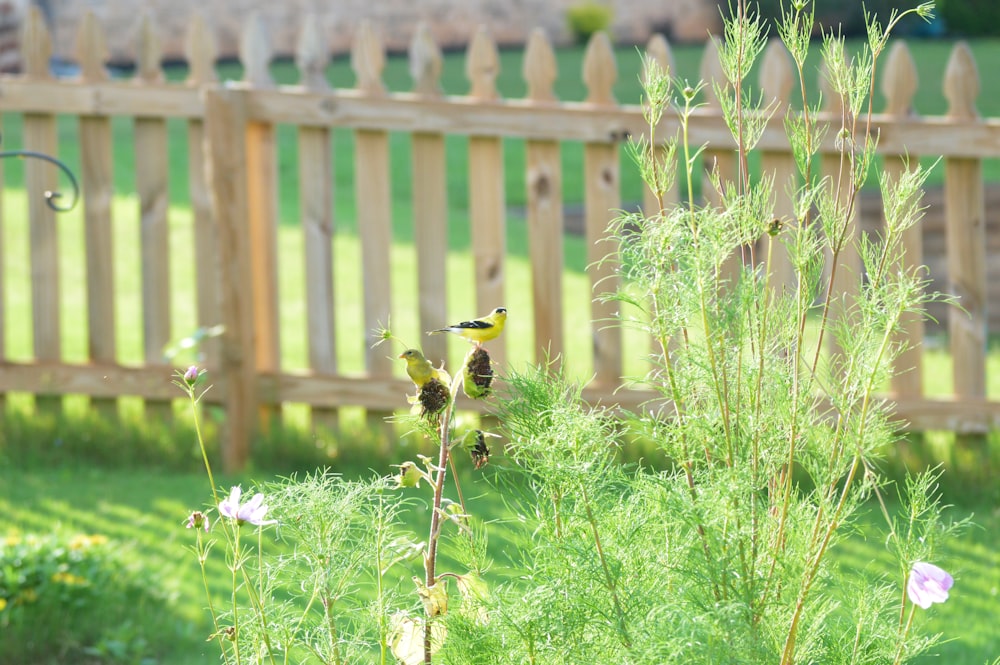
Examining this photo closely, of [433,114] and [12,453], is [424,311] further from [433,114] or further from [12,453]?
[12,453]

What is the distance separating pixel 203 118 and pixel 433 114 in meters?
0.87

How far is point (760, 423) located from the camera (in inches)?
55.1

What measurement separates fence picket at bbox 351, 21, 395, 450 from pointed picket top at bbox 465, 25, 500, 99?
0.35 m

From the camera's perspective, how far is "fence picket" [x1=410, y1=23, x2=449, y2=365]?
461 cm

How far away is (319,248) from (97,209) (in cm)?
91

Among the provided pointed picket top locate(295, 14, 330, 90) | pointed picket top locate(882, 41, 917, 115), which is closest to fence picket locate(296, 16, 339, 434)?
pointed picket top locate(295, 14, 330, 90)

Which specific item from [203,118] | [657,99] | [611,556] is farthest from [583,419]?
[203,118]

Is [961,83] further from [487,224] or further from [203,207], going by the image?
[203,207]

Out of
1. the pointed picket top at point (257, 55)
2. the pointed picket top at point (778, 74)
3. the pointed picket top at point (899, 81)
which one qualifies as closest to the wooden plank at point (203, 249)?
the pointed picket top at point (257, 55)

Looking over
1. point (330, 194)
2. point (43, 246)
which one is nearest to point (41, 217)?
point (43, 246)

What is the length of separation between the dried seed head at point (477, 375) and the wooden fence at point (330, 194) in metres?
3.06

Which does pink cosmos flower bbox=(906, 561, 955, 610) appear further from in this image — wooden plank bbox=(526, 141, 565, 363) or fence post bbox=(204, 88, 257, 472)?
fence post bbox=(204, 88, 257, 472)

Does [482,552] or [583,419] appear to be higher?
[583,419]

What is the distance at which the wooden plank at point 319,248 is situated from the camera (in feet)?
15.5
